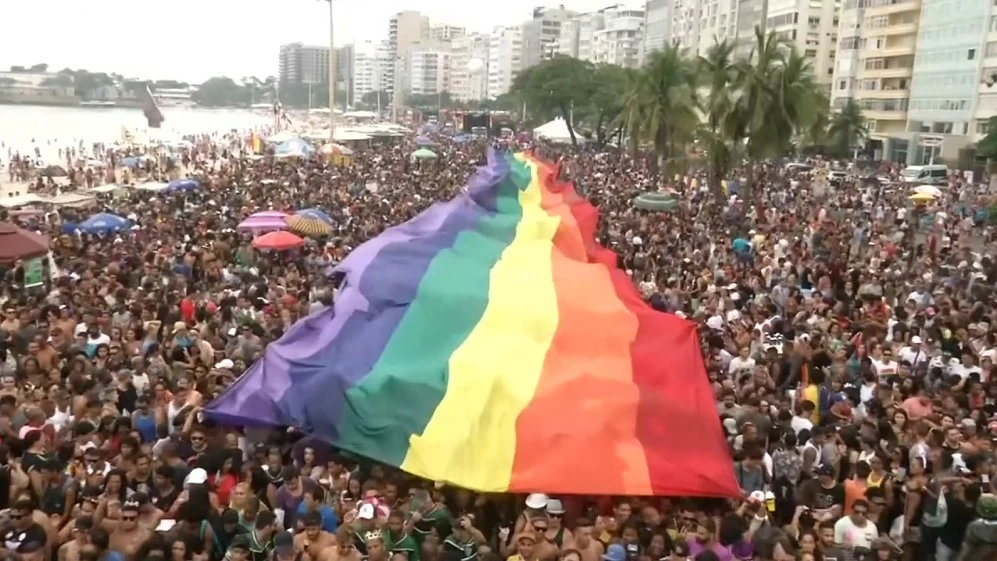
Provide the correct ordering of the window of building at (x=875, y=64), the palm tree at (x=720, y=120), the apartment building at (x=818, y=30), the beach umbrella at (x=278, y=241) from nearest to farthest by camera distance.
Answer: the beach umbrella at (x=278, y=241), the palm tree at (x=720, y=120), the window of building at (x=875, y=64), the apartment building at (x=818, y=30)

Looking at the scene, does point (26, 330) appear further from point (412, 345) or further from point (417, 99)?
point (417, 99)

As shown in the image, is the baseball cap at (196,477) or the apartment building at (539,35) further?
the apartment building at (539,35)

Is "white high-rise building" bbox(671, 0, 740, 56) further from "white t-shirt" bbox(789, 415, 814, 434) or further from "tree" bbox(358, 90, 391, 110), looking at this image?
"tree" bbox(358, 90, 391, 110)

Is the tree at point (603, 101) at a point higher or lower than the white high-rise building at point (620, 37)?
lower

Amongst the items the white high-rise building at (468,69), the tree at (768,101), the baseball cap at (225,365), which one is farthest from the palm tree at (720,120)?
the white high-rise building at (468,69)

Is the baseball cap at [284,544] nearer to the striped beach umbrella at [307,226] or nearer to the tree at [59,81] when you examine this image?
the striped beach umbrella at [307,226]
